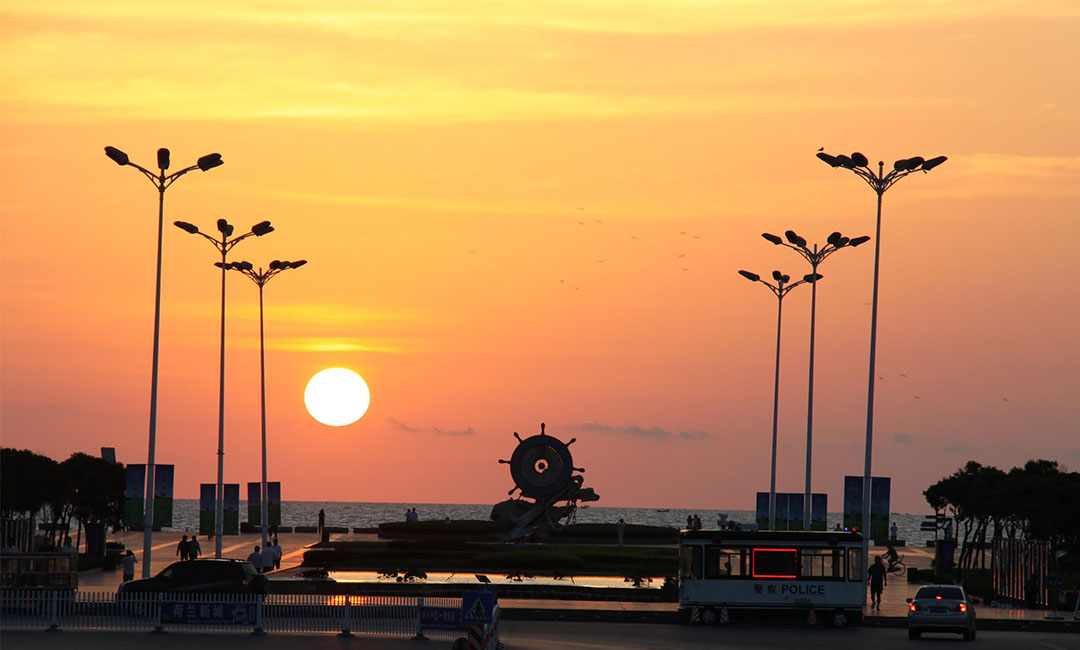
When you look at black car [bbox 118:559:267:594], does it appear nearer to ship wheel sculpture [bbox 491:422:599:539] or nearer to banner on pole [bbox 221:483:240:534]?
banner on pole [bbox 221:483:240:534]

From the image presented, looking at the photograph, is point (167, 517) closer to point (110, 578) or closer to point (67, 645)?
point (110, 578)

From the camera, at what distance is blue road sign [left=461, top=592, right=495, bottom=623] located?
32562 millimetres

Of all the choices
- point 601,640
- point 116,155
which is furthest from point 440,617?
point 116,155

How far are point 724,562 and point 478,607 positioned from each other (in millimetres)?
14907

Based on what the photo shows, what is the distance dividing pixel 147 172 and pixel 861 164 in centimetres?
2450

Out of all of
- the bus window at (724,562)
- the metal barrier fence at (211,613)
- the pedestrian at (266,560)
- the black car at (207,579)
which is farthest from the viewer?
the pedestrian at (266,560)

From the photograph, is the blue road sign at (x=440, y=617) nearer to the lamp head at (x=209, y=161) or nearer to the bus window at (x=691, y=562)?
the bus window at (x=691, y=562)

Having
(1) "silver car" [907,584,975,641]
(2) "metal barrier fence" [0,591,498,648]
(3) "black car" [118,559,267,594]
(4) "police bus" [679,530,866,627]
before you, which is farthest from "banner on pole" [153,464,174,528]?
(1) "silver car" [907,584,975,641]

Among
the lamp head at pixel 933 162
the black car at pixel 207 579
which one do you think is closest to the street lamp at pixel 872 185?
the lamp head at pixel 933 162

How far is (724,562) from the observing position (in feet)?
150

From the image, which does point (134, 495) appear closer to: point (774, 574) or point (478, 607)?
point (774, 574)

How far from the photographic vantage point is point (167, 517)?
185ft

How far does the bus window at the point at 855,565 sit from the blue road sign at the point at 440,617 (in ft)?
44.9

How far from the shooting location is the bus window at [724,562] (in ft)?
150
